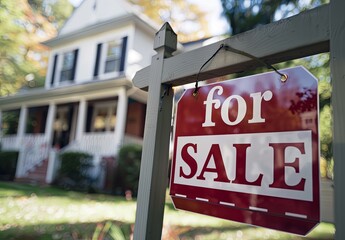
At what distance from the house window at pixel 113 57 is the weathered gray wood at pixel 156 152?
10926mm

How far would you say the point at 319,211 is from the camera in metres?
1.20

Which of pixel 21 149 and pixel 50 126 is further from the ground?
pixel 50 126

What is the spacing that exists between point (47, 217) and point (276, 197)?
15.7ft

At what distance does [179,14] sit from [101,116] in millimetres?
10605

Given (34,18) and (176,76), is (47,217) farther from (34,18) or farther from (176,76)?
(34,18)

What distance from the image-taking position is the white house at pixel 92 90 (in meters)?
11.5

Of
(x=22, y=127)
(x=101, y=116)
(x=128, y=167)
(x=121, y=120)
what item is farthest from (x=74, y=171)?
(x=22, y=127)

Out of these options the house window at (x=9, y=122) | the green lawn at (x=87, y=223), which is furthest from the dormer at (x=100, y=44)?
the green lawn at (x=87, y=223)

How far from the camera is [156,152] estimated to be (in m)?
1.85

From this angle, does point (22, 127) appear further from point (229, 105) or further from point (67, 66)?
point (229, 105)

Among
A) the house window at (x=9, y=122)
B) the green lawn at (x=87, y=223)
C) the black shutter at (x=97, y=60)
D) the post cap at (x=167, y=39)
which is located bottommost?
the green lawn at (x=87, y=223)

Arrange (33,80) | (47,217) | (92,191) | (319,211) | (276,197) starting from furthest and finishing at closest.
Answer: (33,80)
(92,191)
(47,217)
(276,197)
(319,211)

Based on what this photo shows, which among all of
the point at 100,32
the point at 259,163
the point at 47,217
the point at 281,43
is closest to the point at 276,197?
the point at 259,163

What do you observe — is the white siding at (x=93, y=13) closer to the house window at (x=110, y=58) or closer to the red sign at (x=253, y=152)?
the house window at (x=110, y=58)
